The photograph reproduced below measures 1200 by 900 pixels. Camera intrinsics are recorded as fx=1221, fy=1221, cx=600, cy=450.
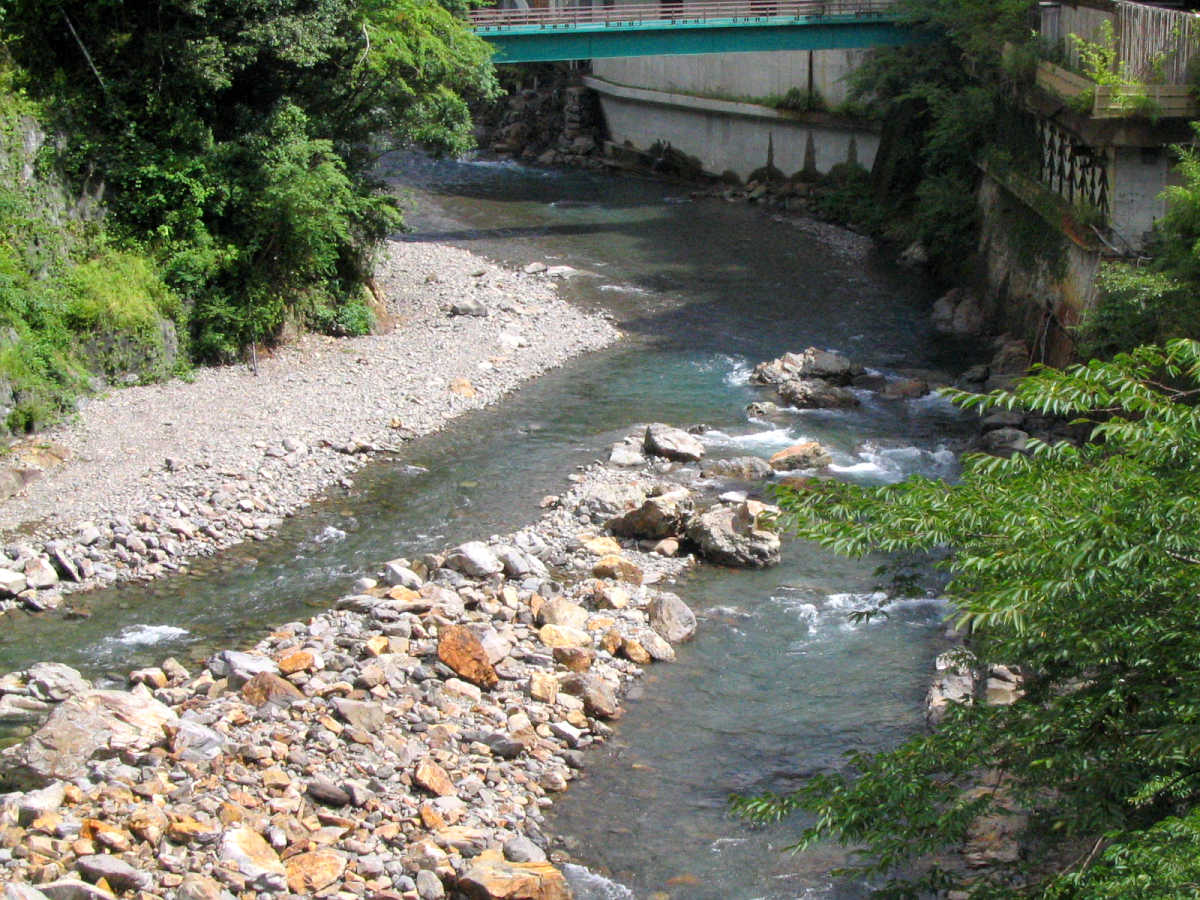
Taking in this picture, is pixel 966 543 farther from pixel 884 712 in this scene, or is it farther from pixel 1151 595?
pixel 884 712

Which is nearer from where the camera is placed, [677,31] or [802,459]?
[802,459]

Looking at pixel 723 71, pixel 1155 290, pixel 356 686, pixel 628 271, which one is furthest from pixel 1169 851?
pixel 723 71

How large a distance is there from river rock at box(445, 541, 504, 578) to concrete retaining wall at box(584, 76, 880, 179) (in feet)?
89.8

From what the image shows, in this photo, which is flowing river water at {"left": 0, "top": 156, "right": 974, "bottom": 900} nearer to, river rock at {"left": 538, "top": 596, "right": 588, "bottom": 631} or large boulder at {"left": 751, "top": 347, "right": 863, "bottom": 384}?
large boulder at {"left": 751, "top": 347, "right": 863, "bottom": 384}

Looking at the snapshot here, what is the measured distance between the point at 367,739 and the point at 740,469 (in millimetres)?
9225

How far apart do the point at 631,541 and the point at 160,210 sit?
1138 cm

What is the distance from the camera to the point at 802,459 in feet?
63.6

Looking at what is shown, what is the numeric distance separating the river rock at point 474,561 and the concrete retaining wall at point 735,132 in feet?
89.8

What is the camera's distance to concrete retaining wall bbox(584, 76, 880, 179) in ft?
131

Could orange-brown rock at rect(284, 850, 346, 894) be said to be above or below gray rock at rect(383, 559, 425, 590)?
below

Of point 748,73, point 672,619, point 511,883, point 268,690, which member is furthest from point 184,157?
point 748,73

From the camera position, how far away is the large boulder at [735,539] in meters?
16.2

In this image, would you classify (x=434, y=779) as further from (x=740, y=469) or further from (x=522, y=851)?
(x=740, y=469)

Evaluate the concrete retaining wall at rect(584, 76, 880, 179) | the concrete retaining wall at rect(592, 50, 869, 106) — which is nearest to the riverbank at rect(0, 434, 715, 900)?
the concrete retaining wall at rect(584, 76, 880, 179)
